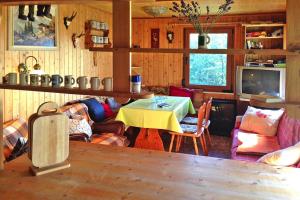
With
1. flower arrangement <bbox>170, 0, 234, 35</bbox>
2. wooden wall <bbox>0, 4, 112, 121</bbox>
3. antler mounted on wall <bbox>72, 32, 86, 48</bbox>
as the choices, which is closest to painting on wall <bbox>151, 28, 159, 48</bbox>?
wooden wall <bbox>0, 4, 112, 121</bbox>

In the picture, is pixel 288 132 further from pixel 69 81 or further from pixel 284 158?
pixel 69 81

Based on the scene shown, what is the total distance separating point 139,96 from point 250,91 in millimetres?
4462

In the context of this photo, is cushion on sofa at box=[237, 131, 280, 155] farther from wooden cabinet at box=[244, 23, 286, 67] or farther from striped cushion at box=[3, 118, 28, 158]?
striped cushion at box=[3, 118, 28, 158]

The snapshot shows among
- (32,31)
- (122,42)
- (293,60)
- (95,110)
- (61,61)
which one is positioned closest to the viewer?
(293,60)

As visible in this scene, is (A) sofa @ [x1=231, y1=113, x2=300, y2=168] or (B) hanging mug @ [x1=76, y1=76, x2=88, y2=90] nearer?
(B) hanging mug @ [x1=76, y1=76, x2=88, y2=90]

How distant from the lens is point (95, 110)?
16.5ft

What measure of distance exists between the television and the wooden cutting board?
4248mm

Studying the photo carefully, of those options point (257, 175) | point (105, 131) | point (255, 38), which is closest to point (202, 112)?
point (105, 131)

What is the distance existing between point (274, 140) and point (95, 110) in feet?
8.60

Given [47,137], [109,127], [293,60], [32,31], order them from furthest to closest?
[109,127]
[32,31]
[47,137]
[293,60]

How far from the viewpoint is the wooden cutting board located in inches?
68.0

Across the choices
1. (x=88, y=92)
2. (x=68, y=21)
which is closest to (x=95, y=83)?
(x=88, y=92)

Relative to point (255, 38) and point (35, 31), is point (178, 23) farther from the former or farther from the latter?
point (35, 31)

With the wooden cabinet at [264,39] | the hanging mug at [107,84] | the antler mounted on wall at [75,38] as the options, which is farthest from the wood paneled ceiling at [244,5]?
the hanging mug at [107,84]
